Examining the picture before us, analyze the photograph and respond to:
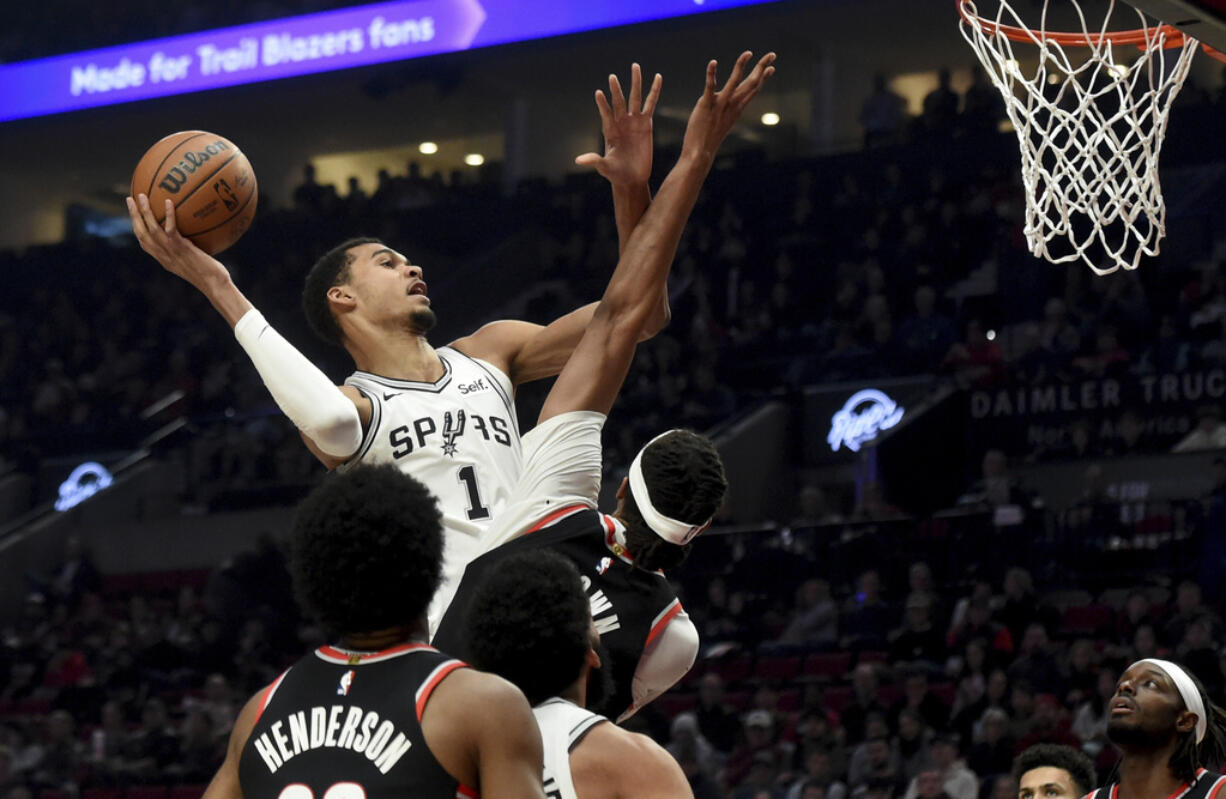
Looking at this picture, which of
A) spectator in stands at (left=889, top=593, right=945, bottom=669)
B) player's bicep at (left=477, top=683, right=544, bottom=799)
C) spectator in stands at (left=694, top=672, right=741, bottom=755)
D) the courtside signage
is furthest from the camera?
the courtside signage

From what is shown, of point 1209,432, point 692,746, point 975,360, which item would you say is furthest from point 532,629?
Answer: point 975,360

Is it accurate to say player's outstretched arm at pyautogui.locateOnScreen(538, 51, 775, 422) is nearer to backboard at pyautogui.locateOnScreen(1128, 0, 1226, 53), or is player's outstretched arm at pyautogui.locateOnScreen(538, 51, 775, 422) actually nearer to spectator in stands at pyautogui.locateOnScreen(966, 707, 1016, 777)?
backboard at pyautogui.locateOnScreen(1128, 0, 1226, 53)

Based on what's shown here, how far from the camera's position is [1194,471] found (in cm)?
1145

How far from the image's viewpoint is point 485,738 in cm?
213

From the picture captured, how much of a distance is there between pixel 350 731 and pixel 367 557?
232mm

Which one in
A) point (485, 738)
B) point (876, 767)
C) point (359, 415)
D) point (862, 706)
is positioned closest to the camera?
point (485, 738)

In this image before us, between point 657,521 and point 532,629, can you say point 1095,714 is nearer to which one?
point 657,521

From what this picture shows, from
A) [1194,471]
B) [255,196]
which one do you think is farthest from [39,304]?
[255,196]

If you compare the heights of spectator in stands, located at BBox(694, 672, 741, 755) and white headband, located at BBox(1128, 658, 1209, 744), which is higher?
white headband, located at BBox(1128, 658, 1209, 744)

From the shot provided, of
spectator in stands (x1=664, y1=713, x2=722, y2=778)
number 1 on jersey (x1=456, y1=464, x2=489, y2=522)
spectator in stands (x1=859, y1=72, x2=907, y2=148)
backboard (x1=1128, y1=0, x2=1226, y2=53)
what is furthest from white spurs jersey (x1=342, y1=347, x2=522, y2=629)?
spectator in stands (x1=859, y1=72, x2=907, y2=148)

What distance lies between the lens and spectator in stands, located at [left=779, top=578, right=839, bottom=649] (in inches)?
423

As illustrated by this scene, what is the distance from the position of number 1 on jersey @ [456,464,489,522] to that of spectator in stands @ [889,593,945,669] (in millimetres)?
6666

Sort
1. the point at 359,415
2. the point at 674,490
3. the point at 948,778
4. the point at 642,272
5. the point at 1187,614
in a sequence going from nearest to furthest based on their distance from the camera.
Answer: the point at 674,490, the point at 642,272, the point at 359,415, the point at 948,778, the point at 1187,614

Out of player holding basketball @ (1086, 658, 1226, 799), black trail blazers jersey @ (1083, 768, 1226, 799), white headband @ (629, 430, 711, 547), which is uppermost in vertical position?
white headband @ (629, 430, 711, 547)
